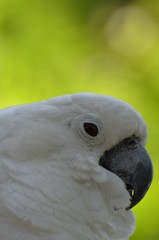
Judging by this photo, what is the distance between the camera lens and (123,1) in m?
4.75

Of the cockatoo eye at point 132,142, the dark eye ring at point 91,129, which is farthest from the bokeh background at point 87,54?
the dark eye ring at point 91,129

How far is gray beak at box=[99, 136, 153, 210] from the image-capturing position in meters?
1.76

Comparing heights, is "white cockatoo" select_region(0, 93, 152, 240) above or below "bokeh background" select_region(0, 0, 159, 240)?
below

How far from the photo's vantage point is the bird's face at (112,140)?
175cm

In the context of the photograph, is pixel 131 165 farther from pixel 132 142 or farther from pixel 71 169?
pixel 71 169

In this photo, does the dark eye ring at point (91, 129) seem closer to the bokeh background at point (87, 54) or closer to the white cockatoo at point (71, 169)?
the white cockatoo at point (71, 169)

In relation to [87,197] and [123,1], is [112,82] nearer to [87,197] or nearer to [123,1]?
[123,1]

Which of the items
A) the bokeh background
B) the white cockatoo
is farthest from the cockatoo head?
the bokeh background

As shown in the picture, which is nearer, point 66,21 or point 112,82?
point 112,82

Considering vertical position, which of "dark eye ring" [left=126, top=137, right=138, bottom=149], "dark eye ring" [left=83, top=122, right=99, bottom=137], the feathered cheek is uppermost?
"dark eye ring" [left=83, top=122, right=99, bottom=137]

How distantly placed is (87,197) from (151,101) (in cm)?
235

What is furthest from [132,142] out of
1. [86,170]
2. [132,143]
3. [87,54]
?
[87,54]

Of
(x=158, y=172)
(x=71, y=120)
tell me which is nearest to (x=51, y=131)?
(x=71, y=120)

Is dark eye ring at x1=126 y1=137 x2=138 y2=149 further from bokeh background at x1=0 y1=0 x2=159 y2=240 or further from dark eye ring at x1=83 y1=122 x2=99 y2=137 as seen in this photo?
bokeh background at x1=0 y1=0 x2=159 y2=240
